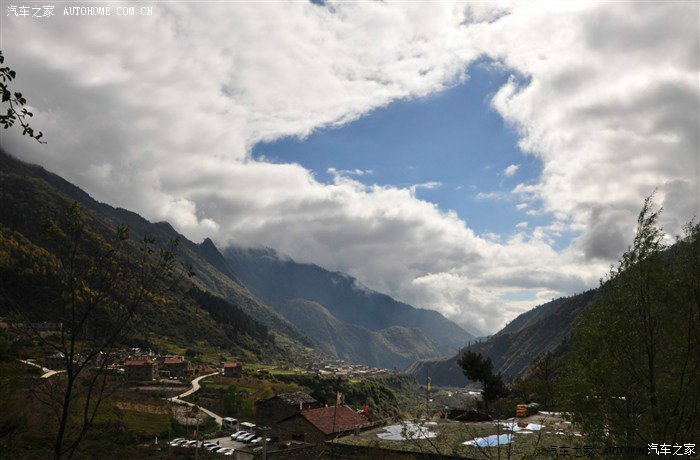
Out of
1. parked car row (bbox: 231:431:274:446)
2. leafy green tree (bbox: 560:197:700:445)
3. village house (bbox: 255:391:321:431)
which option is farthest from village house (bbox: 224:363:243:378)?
leafy green tree (bbox: 560:197:700:445)

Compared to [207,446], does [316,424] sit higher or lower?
higher

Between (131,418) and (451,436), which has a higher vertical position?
(451,436)

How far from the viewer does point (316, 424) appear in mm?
62938

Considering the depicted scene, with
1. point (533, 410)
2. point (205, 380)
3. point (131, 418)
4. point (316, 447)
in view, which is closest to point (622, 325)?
point (316, 447)

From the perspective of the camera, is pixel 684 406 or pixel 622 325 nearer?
pixel 684 406

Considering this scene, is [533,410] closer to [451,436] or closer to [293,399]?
[451,436]

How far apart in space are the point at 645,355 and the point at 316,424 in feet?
169

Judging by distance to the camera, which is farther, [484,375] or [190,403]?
[190,403]

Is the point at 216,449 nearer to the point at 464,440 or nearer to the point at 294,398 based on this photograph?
the point at 294,398

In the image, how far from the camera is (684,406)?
1792 cm

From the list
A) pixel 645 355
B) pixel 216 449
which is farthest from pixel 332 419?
pixel 645 355

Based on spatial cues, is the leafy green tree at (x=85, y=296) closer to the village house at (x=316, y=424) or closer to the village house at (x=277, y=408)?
the village house at (x=316, y=424)

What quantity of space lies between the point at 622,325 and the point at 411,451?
67.7 ft

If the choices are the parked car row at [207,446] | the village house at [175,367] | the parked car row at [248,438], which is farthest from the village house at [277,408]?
the village house at [175,367]
